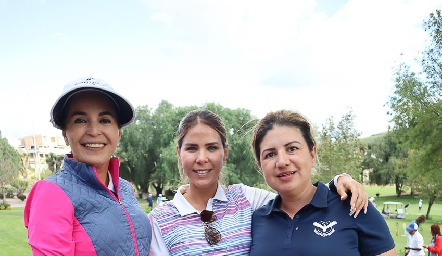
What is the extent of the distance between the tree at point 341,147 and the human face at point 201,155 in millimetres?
20164

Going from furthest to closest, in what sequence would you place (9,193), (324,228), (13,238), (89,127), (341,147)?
(9,193), (341,147), (13,238), (324,228), (89,127)

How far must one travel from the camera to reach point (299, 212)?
283 centimetres

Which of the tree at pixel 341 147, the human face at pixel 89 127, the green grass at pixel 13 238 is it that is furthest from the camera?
the tree at pixel 341 147

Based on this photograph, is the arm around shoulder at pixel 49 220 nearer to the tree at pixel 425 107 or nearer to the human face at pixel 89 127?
the human face at pixel 89 127

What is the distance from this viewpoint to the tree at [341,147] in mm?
23234

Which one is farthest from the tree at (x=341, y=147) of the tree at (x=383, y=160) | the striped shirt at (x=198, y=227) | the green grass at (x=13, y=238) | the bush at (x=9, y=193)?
the bush at (x=9, y=193)

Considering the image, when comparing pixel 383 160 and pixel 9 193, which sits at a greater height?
pixel 9 193

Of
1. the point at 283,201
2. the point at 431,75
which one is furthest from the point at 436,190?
the point at 283,201

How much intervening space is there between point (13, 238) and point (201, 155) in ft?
62.6

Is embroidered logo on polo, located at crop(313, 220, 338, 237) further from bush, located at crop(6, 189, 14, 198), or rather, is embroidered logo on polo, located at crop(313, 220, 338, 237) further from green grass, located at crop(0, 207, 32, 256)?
bush, located at crop(6, 189, 14, 198)

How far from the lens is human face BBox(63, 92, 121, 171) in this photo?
2.54 meters

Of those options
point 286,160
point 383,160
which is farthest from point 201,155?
point 383,160

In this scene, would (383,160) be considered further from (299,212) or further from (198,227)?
(198,227)

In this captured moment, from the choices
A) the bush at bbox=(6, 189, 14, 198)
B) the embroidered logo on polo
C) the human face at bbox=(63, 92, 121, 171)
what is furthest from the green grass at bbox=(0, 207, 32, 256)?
the bush at bbox=(6, 189, 14, 198)
